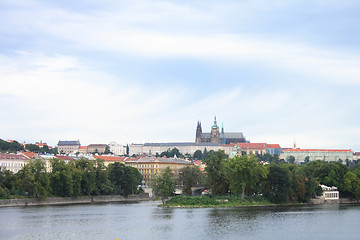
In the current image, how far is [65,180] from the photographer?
101562 mm

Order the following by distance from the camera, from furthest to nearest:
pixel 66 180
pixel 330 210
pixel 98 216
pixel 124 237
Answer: pixel 66 180
pixel 330 210
pixel 98 216
pixel 124 237

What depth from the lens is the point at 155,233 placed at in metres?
59.7

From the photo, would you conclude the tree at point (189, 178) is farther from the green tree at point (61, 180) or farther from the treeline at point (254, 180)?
the green tree at point (61, 180)

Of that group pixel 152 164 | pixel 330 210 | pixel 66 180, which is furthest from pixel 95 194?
pixel 152 164

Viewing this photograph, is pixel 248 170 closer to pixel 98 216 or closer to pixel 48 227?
pixel 98 216

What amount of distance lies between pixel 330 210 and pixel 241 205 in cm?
1278

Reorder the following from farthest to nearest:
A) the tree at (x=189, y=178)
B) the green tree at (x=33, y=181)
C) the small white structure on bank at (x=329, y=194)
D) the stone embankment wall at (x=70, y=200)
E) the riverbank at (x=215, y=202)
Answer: the tree at (x=189, y=178) → the small white structure on bank at (x=329, y=194) → the green tree at (x=33, y=181) → the riverbank at (x=215, y=202) → the stone embankment wall at (x=70, y=200)

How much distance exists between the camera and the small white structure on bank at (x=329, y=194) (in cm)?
11153

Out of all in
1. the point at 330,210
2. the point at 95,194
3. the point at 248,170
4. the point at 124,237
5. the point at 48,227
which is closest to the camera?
the point at 124,237

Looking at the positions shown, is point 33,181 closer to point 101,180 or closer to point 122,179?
point 101,180

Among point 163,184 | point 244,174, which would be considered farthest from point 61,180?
point 244,174

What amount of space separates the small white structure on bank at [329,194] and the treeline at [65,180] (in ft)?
121

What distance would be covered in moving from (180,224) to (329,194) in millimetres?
53033

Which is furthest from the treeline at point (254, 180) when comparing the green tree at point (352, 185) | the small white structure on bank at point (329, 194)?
the green tree at point (352, 185)
